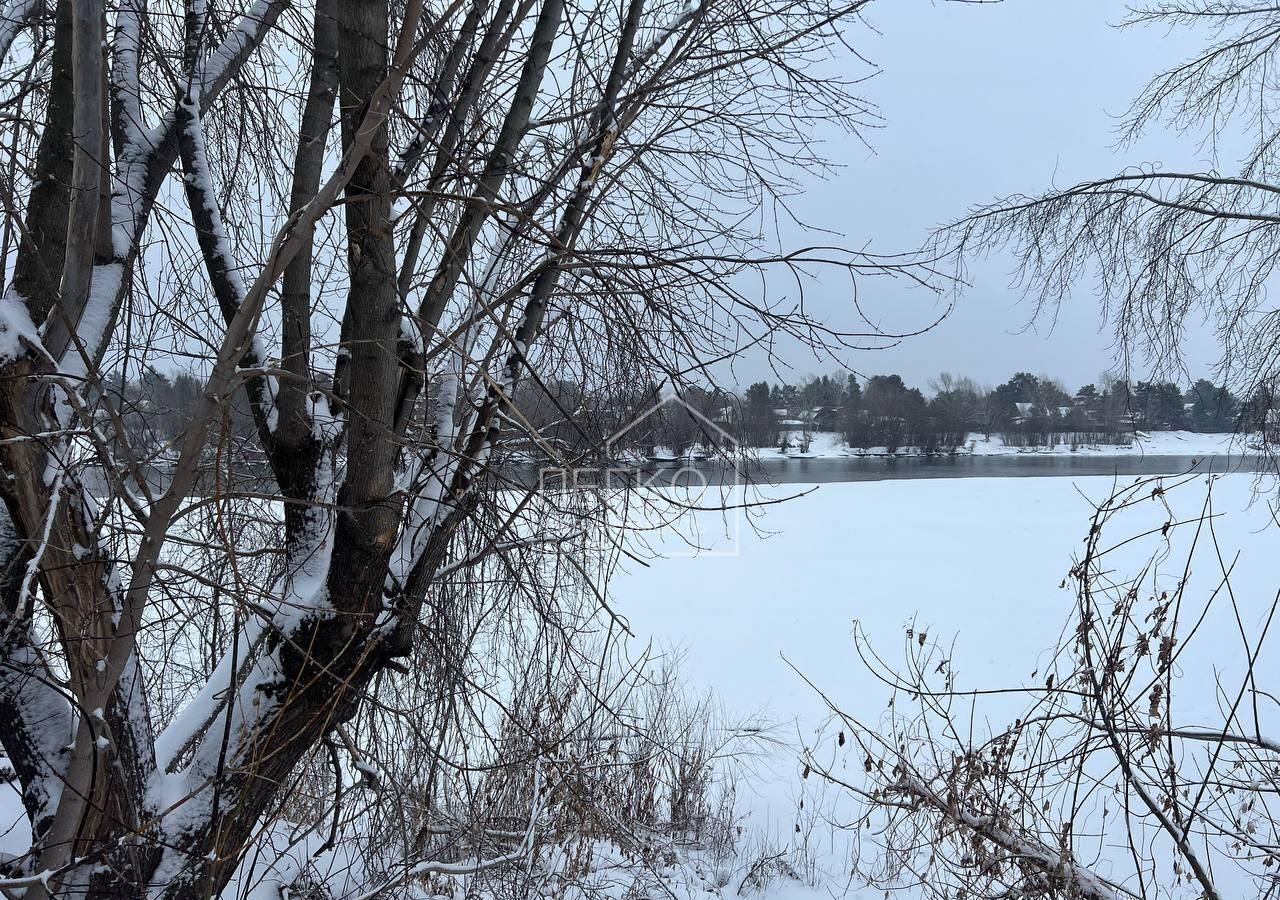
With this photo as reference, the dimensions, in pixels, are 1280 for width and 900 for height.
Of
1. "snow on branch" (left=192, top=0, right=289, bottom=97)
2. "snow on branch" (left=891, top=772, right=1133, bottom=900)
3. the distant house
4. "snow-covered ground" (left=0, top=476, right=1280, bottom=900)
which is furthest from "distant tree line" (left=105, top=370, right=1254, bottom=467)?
"snow on branch" (left=891, top=772, right=1133, bottom=900)

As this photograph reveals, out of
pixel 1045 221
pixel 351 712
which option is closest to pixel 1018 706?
pixel 1045 221

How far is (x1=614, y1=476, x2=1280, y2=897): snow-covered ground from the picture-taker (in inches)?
353

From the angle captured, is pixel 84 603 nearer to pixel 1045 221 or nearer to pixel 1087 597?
pixel 1087 597

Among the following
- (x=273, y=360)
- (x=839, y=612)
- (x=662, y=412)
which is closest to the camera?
(x=273, y=360)

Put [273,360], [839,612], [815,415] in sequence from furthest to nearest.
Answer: [815,415] → [839,612] → [273,360]

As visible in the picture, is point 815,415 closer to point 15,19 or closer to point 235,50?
point 235,50

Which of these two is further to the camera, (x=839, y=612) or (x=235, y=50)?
(x=839, y=612)

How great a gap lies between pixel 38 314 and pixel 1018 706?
9.92m

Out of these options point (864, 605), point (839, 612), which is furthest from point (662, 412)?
point (864, 605)

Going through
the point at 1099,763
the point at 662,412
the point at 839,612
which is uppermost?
the point at 662,412

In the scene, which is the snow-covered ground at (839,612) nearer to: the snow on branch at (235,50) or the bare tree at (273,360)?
the bare tree at (273,360)

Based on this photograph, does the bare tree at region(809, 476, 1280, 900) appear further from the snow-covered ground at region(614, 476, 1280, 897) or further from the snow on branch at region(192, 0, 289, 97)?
the snow on branch at region(192, 0, 289, 97)

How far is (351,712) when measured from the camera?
2.59 m

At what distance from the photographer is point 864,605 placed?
13.4 metres
